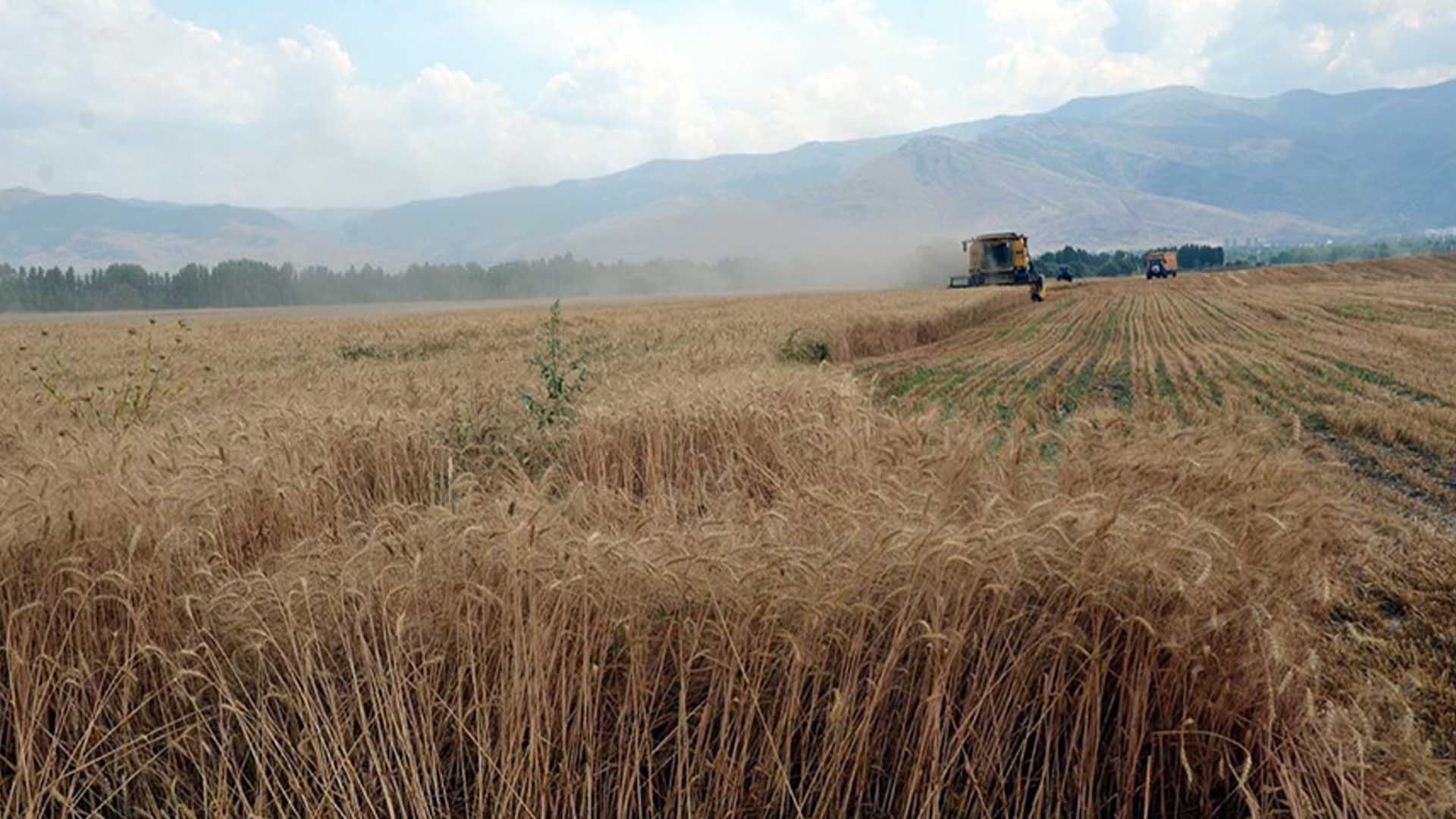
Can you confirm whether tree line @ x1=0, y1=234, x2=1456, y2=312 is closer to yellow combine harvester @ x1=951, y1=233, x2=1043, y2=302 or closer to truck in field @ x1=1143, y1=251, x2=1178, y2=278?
truck in field @ x1=1143, y1=251, x2=1178, y2=278

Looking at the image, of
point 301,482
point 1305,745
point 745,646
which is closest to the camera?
point 1305,745

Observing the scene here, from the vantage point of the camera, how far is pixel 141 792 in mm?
3127

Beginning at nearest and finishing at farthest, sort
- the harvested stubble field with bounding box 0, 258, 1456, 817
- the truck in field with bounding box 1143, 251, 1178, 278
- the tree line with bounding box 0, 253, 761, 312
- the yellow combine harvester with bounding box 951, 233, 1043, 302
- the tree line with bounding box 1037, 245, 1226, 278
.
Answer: the harvested stubble field with bounding box 0, 258, 1456, 817 < the yellow combine harvester with bounding box 951, 233, 1043, 302 < the truck in field with bounding box 1143, 251, 1178, 278 < the tree line with bounding box 0, 253, 761, 312 < the tree line with bounding box 1037, 245, 1226, 278

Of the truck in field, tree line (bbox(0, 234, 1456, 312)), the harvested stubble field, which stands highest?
tree line (bbox(0, 234, 1456, 312))

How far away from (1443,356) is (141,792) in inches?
834

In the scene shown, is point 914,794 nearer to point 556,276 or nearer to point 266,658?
point 266,658

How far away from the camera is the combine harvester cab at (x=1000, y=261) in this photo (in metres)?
54.0

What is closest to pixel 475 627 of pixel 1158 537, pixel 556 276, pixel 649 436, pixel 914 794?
pixel 914 794

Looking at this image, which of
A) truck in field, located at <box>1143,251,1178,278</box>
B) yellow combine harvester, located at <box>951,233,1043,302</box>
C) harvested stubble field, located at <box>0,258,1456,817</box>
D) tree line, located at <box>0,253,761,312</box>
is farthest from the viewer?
tree line, located at <box>0,253,761,312</box>

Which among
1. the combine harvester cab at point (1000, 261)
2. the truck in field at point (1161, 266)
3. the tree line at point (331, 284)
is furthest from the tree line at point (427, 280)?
the combine harvester cab at point (1000, 261)

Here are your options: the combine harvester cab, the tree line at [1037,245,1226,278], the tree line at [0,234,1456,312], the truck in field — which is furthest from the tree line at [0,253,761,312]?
the combine harvester cab

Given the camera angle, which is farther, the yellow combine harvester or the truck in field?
the truck in field

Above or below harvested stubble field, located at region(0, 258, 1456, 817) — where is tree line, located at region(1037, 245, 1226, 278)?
above

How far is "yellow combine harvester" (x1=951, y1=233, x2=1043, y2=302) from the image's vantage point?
54.0 metres
